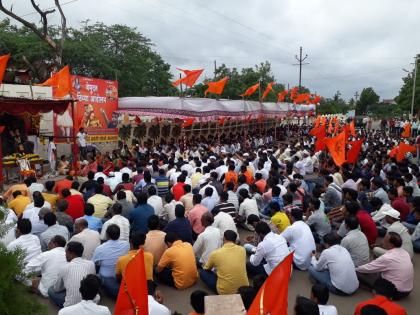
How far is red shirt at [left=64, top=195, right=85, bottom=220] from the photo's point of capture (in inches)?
283

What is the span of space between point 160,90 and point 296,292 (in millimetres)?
30628

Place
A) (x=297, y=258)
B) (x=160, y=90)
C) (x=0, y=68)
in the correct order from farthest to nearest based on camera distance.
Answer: (x=160, y=90)
(x=0, y=68)
(x=297, y=258)

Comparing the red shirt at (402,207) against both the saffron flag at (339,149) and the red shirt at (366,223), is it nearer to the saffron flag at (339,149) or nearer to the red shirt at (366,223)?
the red shirt at (366,223)

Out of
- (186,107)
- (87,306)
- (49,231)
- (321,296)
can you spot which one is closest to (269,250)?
(321,296)

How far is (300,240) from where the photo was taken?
5.99 meters

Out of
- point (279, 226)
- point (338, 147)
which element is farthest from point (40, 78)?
point (279, 226)

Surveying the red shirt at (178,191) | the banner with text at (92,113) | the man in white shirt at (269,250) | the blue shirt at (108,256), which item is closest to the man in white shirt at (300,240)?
the man in white shirt at (269,250)

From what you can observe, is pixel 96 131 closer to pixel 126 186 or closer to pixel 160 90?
pixel 126 186

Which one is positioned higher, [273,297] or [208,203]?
[273,297]

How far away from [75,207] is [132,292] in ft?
15.2

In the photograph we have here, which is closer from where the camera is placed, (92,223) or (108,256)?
(108,256)

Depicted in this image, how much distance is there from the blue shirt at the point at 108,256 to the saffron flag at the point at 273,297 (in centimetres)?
300

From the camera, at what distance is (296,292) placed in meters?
5.64

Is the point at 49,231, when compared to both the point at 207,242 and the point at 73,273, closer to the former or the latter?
the point at 73,273
